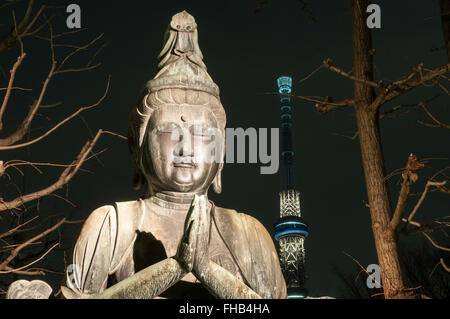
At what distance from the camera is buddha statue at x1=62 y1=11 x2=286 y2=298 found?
6012mm

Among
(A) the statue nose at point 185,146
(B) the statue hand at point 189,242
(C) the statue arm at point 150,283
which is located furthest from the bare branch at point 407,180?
(C) the statue arm at point 150,283

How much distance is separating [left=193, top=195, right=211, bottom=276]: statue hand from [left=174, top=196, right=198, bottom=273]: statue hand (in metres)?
0.03

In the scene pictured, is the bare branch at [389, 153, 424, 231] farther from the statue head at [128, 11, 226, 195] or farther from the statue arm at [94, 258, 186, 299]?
the statue arm at [94, 258, 186, 299]

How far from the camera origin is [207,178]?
6699 mm

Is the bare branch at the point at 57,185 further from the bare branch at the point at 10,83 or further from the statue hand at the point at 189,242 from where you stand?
the statue hand at the point at 189,242

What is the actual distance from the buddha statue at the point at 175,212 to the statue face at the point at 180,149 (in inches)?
0.4

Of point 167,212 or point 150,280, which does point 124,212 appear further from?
point 150,280

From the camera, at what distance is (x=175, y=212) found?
6516 mm

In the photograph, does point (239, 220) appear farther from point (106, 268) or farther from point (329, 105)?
point (329, 105)

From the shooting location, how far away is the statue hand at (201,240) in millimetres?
5301

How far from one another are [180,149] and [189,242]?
4.88 feet

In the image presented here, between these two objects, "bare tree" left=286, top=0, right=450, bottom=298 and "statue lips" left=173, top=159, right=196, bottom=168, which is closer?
"statue lips" left=173, top=159, right=196, bottom=168

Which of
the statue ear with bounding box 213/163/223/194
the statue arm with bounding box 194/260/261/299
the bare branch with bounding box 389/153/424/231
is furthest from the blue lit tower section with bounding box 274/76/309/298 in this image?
the statue arm with bounding box 194/260/261/299

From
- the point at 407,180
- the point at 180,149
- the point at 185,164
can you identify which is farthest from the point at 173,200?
the point at 407,180
